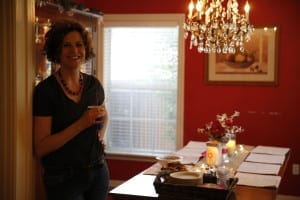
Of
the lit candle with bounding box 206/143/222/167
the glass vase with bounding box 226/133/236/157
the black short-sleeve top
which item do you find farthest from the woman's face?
the glass vase with bounding box 226/133/236/157

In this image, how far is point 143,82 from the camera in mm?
5039

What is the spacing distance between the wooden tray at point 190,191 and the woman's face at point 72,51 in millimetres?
698

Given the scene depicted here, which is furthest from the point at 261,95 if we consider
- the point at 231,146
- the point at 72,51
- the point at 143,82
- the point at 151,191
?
the point at 72,51

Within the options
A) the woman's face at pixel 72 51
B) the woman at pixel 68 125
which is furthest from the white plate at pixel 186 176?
the woman's face at pixel 72 51

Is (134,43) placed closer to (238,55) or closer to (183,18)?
(183,18)

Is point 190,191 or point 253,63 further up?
point 253,63

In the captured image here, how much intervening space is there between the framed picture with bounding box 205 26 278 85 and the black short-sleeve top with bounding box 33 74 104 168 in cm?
277

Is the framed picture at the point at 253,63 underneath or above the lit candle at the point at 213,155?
above

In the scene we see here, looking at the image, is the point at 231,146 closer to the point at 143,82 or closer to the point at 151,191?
the point at 151,191

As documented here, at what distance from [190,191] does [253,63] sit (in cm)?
284

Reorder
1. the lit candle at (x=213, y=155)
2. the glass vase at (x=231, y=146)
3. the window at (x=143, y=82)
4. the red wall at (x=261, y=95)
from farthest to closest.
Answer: the window at (x=143, y=82) < the red wall at (x=261, y=95) < the glass vase at (x=231, y=146) < the lit candle at (x=213, y=155)

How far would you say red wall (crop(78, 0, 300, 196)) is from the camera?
4.48 meters

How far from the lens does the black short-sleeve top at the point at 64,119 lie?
1923mm

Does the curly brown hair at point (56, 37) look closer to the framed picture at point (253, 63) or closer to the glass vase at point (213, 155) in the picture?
the glass vase at point (213, 155)
